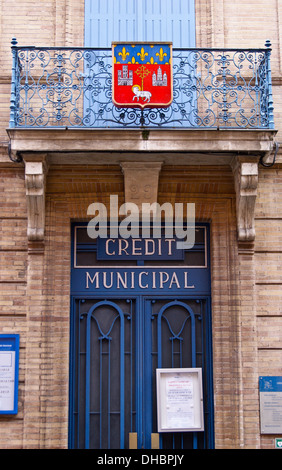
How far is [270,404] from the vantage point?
792cm

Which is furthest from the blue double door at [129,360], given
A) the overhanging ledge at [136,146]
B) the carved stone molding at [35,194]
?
the overhanging ledge at [136,146]

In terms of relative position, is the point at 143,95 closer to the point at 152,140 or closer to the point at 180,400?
the point at 152,140

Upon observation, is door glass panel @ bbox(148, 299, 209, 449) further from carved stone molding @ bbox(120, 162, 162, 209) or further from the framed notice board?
the framed notice board

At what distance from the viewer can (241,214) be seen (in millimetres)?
8219

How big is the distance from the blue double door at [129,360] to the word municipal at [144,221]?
0.80 metres

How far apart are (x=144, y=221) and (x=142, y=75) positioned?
183 cm

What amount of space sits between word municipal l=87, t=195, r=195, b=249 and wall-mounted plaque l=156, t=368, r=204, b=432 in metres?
1.61

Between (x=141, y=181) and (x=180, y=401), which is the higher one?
(x=141, y=181)

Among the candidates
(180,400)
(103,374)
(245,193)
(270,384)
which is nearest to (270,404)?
(270,384)

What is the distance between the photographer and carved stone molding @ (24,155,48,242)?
7.91 m

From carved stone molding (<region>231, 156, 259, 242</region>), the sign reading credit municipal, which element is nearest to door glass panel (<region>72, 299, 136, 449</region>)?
carved stone molding (<region>231, 156, 259, 242</region>)

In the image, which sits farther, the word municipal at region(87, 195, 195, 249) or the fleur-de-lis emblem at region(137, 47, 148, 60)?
the word municipal at region(87, 195, 195, 249)

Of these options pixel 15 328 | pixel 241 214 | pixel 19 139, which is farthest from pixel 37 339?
pixel 241 214
